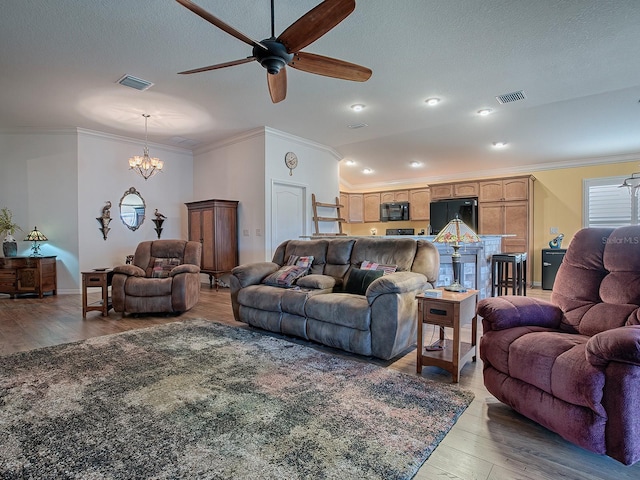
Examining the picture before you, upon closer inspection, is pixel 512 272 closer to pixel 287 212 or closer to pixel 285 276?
pixel 285 276

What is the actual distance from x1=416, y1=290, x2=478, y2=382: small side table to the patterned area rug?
17cm

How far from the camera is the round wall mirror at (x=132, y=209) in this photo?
22.2 ft

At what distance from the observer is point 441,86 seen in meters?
4.30

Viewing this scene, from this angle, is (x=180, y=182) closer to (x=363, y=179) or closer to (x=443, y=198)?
(x=363, y=179)

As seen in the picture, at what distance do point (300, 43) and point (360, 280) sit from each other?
2.06m

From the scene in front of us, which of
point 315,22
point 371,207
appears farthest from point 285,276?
point 371,207

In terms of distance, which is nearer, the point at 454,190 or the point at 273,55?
the point at 273,55

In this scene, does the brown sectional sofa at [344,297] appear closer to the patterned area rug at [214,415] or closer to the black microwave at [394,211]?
the patterned area rug at [214,415]

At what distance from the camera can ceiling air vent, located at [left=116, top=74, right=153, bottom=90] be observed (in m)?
4.06

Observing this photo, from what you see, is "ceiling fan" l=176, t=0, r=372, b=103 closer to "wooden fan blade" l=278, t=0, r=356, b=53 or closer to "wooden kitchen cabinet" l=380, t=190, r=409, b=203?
"wooden fan blade" l=278, t=0, r=356, b=53

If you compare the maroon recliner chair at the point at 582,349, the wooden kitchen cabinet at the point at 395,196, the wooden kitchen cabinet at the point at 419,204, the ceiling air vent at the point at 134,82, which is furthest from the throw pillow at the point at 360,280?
the wooden kitchen cabinet at the point at 395,196

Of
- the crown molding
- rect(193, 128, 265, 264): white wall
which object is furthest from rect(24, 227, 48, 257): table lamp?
the crown molding

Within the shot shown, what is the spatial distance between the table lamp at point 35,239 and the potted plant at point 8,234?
0.72 feet

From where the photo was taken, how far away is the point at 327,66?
253 centimetres
